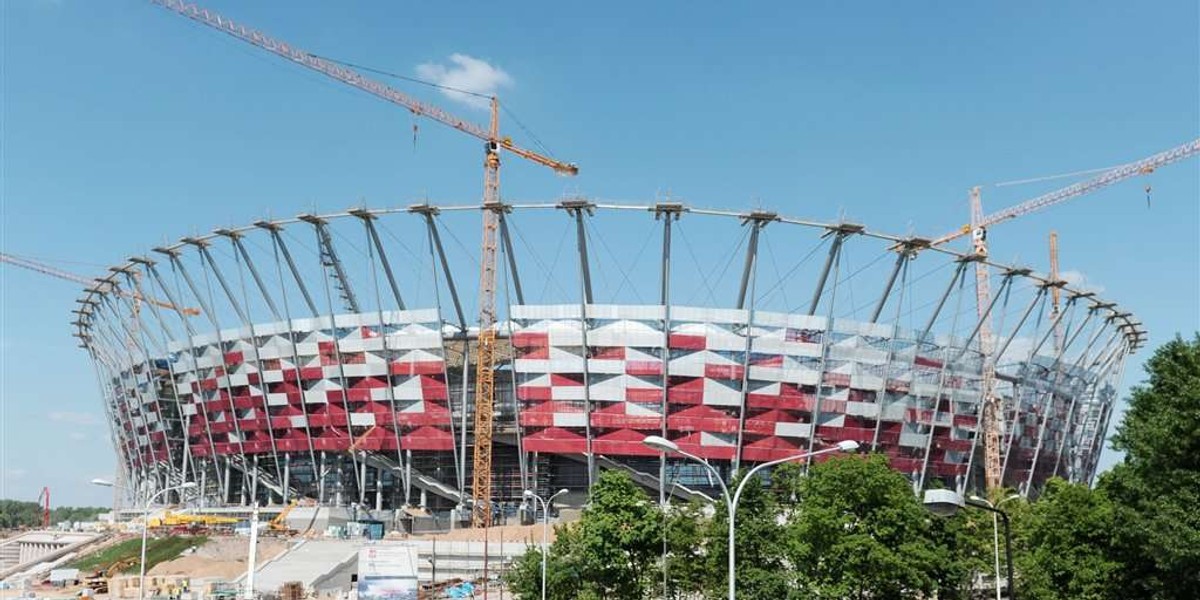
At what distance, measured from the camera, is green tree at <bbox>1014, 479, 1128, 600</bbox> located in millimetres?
43000

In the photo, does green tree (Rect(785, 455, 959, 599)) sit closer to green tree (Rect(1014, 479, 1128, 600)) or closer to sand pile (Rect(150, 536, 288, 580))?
green tree (Rect(1014, 479, 1128, 600))

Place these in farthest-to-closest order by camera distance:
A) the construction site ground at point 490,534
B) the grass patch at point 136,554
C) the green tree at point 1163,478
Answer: the construction site ground at point 490,534 < the grass patch at point 136,554 < the green tree at point 1163,478

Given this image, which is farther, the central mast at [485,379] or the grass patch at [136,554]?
the central mast at [485,379]

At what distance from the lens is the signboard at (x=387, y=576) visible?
5047 centimetres

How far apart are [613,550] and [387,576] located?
1219 cm

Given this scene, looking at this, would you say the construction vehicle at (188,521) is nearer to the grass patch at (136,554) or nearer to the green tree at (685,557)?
the grass patch at (136,554)

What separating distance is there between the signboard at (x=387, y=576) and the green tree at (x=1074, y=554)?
1080 inches

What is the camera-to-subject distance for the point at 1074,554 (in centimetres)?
4444

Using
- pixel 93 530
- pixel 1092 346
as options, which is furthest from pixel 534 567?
pixel 1092 346

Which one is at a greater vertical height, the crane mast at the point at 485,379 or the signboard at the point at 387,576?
the crane mast at the point at 485,379

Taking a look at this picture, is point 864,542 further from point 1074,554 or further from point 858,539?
point 1074,554

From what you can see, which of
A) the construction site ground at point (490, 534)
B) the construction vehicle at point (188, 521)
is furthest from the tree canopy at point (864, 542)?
the construction vehicle at point (188, 521)

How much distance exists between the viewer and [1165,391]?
3803cm

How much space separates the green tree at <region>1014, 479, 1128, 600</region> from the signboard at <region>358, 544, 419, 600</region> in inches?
1080
